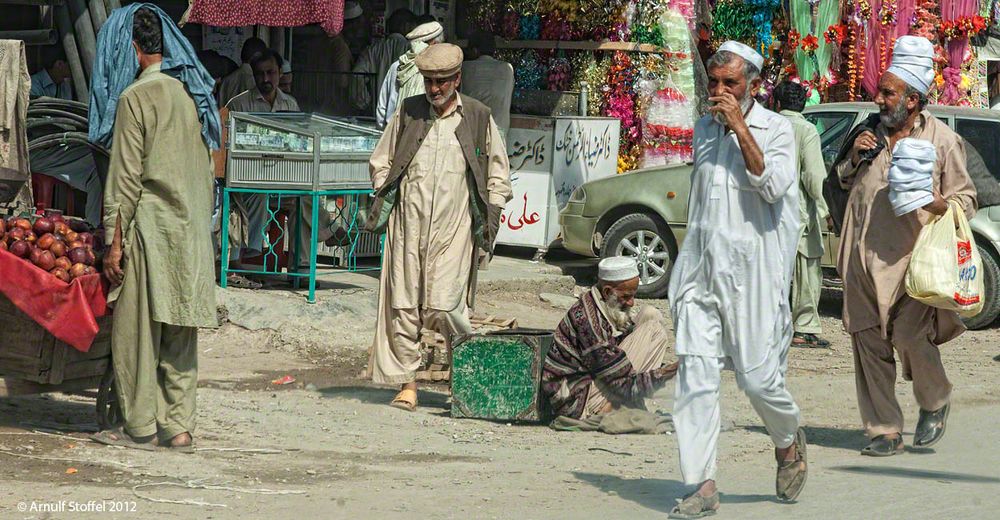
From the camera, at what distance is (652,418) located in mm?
7469

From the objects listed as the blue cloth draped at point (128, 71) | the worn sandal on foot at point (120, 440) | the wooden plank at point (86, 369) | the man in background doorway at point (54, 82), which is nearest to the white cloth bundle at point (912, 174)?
→ the blue cloth draped at point (128, 71)

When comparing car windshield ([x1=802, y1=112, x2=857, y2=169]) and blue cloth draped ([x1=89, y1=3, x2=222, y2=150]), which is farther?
car windshield ([x1=802, y1=112, x2=857, y2=169])

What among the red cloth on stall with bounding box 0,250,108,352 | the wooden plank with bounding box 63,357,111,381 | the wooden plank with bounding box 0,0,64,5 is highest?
the wooden plank with bounding box 0,0,64,5

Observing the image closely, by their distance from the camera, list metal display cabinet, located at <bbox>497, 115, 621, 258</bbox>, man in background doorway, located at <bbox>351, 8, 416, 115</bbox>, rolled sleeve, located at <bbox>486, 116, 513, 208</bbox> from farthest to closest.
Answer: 1. metal display cabinet, located at <bbox>497, 115, 621, 258</bbox>
2. man in background doorway, located at <bbox>351, 8, 416, 115</bbox>
3. rolled sleeve, located at <bbox>486, 116, 513, 208</bbox>

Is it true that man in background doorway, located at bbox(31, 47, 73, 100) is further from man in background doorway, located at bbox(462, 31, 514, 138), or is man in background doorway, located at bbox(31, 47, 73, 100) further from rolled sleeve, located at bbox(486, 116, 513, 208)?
rolled sleeve, located at bbox(486, 116, 513, 208)

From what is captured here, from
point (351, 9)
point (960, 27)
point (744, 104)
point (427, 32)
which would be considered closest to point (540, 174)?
point (351, 9)

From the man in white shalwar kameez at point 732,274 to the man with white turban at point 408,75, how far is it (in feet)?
12.5

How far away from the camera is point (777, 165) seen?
215 inches

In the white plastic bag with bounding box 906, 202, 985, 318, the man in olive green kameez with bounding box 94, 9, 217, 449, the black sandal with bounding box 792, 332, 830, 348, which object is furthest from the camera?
the black sandal with bounding box 792, 332, 830, 348

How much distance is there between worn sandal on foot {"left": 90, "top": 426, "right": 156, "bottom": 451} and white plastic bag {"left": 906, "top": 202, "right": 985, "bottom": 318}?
3.52 meters

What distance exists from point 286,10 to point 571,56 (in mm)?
5191

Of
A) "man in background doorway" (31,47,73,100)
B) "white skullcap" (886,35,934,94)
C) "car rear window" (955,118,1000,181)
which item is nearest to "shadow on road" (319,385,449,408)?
"white skullcap" (886,35,934,94)

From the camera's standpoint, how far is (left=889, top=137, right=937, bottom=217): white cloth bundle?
6652 millimetres

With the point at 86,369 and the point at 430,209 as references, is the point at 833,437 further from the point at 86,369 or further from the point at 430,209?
the point at 86,369
